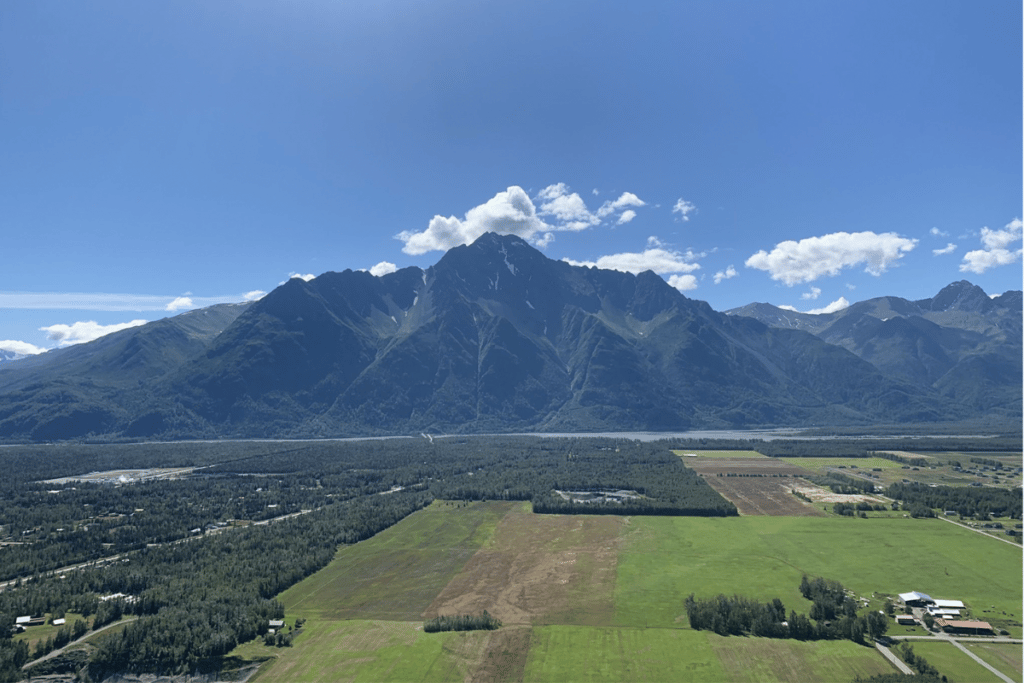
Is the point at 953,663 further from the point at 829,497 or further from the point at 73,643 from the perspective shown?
the point at 73,643

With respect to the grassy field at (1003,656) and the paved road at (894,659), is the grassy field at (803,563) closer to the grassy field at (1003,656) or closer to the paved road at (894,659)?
the grassy field at (1003,656)

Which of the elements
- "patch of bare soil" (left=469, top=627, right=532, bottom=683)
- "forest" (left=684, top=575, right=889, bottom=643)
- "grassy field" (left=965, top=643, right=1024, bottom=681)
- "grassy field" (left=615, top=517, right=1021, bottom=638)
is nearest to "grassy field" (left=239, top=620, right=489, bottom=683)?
"patch of bare soil" (left=469, top=627, right=532, bottom=683)

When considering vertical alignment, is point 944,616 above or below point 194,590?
below

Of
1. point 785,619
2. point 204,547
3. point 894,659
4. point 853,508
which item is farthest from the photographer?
point 853,508

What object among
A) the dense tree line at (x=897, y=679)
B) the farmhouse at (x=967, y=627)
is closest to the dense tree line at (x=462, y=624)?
A: the dense tree line at (x=897, y=679)


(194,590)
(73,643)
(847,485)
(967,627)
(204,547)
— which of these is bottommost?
(847,485)

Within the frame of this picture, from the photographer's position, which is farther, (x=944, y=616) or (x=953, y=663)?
(x=944, y=616)

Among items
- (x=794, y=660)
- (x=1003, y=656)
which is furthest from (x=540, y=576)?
(x=1003, y=656)

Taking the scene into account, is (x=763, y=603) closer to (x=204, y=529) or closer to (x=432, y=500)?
(x=432, y=500)
